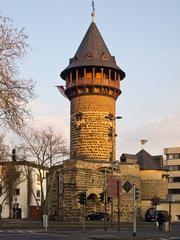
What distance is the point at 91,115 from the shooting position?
224 feet

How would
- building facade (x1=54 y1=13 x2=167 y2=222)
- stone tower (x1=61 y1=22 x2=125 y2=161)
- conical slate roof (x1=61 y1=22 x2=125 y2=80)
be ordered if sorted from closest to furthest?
building facade (x1=54 y1=13 x2=167 y2=222) → stone tower (x1=61 y1=22 x2=125 y2=161) → conical slate roof (x1=61 y1=22 x2=125 y2=80)

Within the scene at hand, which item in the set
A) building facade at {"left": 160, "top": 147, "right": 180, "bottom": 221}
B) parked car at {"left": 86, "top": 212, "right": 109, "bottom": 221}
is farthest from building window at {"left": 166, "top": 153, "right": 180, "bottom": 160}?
parked car at {"left": 86, "top": 212, "right": 109, "bottom": 221}

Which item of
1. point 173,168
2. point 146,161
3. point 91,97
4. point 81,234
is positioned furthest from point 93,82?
point 173,168

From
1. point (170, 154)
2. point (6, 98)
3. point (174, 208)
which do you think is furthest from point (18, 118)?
point (170, 154)

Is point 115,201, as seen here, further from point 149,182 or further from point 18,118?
point 18,118

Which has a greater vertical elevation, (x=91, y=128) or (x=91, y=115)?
(x=91, y=115)

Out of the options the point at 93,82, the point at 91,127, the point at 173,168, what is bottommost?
the point at 173,168

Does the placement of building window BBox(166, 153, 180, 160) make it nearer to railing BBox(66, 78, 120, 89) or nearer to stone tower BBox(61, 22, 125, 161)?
stone tower BBox(61, 22, 125, 161)

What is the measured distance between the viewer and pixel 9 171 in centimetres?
7894

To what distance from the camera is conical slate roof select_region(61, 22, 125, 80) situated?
6969cm

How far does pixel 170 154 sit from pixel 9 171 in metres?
50.2

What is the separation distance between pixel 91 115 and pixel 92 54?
8296 millimetres

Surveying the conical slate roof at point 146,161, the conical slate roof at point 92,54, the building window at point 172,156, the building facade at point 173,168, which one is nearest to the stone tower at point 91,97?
the conical slate roof at point 92,54

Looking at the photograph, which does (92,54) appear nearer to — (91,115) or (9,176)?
(91,115)
